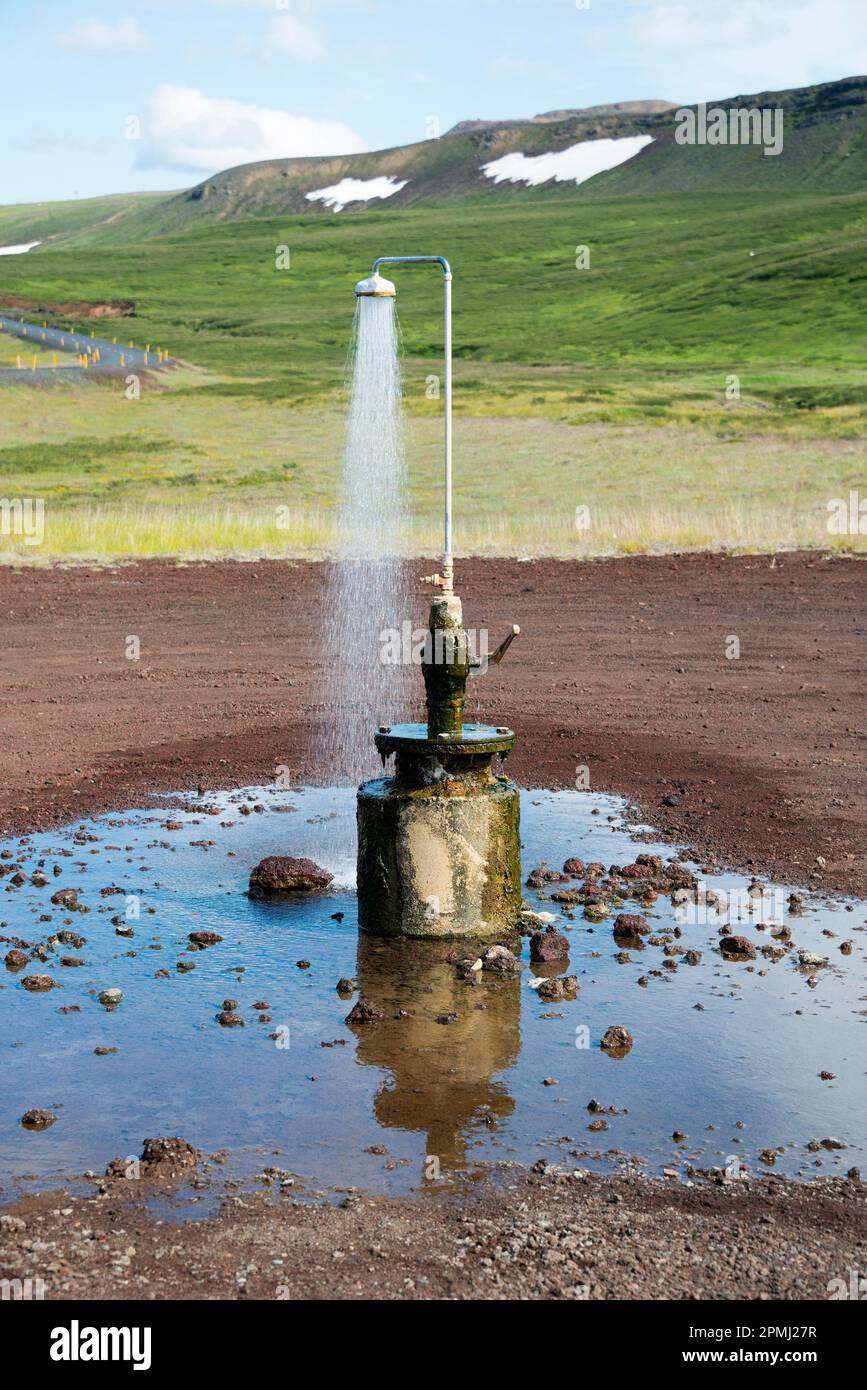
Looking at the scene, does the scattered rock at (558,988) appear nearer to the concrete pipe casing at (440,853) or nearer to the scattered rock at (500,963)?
the scattered rock at (500,963)

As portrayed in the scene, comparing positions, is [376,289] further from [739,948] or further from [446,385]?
[739,948]

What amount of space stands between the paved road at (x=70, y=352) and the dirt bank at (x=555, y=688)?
49.2 metres

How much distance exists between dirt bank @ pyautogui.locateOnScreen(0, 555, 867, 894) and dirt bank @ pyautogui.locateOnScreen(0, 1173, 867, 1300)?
4.14 metres

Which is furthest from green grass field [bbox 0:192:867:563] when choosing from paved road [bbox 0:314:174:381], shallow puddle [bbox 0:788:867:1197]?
shallow puddle [bbox 0:788:867:1197]

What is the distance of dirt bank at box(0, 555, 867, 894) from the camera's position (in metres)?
11.4

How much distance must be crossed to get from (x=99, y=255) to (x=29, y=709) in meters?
153

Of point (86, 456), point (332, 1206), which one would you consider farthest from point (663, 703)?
point (86, 456)

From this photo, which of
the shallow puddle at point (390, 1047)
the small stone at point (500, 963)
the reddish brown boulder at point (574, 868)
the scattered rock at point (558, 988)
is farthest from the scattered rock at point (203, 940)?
the reddish brown boulder at point (574, 868)

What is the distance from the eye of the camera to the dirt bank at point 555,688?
1136 centimetres

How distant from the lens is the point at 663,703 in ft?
47.4

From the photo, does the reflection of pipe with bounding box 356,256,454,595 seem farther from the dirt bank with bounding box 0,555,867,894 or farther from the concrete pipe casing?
the dirt bank with bounding box 0,555,867,894

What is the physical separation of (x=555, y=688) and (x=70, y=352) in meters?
72.1

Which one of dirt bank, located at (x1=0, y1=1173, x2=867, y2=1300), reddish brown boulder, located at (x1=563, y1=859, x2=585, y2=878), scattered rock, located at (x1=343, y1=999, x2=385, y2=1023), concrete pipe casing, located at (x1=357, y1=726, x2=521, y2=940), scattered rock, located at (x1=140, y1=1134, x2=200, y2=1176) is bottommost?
dirt bank, located at (x1=0, y1=1173, x2=867, y2=1300)

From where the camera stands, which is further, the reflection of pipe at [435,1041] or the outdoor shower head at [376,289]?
the outdoor shower head at [376,289]
